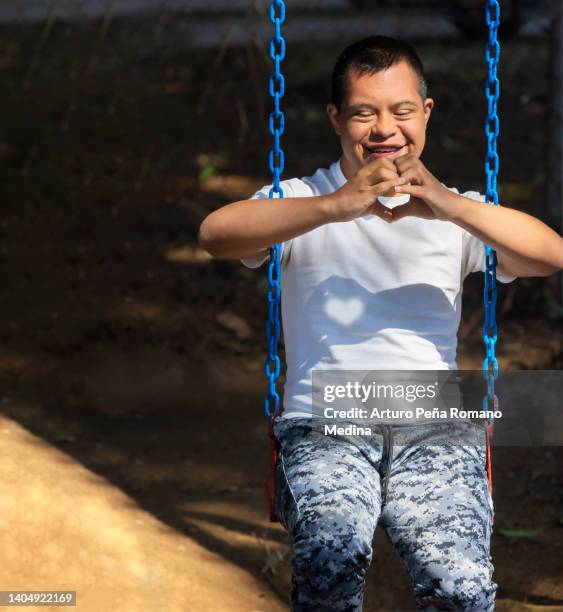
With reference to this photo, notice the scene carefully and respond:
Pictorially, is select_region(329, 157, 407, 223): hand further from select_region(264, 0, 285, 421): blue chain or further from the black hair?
the black hair

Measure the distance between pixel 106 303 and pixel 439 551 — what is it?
3.73 m

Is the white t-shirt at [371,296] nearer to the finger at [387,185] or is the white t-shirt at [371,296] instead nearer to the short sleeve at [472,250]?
the short sleeve at [472,250]

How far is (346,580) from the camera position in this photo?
2439 millimetres

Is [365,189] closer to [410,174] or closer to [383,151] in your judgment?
[410,174]

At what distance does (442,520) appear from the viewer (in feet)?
8.18

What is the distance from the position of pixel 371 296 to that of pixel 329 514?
0.55 m

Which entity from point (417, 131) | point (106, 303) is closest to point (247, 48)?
point (106, 303)

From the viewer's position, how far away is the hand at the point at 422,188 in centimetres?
255

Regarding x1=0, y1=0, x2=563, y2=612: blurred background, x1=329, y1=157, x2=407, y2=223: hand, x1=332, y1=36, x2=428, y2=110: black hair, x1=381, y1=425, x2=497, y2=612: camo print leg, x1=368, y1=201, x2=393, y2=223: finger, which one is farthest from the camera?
x1=0, y1=0, x2=563, y2=612: blurred background

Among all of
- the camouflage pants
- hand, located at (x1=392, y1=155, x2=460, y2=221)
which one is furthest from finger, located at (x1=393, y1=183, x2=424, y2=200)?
the camouflage pants

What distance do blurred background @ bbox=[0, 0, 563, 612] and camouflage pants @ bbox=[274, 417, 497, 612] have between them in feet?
3.16

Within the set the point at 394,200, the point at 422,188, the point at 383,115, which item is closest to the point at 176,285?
the point at 394,200

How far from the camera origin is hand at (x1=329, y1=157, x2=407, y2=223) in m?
2.53

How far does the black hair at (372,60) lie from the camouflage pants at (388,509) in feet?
2.67
